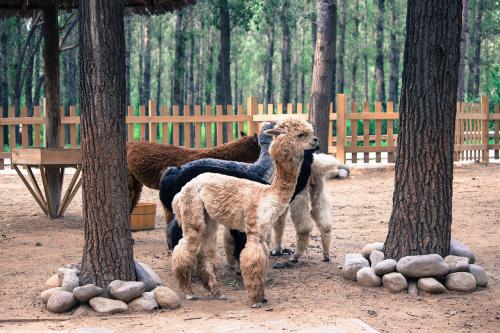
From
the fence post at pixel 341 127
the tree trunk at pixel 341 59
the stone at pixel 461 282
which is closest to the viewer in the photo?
the stone at pixel 461 282

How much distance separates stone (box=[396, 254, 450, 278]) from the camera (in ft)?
22.0

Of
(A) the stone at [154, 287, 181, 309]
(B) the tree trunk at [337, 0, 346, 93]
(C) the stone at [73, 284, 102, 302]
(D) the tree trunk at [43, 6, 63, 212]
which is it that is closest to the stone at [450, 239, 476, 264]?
(A) the stone at [154, 287, 181, 309]

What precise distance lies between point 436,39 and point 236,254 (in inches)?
105

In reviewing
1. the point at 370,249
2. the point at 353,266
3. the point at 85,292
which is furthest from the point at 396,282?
the point at 85,292

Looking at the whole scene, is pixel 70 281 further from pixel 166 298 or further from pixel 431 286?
pixel 431 286

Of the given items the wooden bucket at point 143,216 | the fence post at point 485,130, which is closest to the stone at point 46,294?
the wooden bucket at point 143,216

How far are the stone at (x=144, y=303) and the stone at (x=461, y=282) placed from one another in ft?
8.22

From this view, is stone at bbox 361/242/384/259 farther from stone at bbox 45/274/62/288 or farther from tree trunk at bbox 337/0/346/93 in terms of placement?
tree trunk at bbox 337/0/346/93

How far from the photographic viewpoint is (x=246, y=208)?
6.15 m

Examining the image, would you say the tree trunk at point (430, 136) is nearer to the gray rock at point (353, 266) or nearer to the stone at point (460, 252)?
the stone at point (460, 252)

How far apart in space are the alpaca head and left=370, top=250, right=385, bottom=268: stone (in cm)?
A: 139

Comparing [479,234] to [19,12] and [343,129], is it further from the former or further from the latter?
[343,129]

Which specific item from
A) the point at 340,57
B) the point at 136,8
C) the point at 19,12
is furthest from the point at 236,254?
the point at 340,57

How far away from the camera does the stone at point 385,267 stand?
6.87 metres
